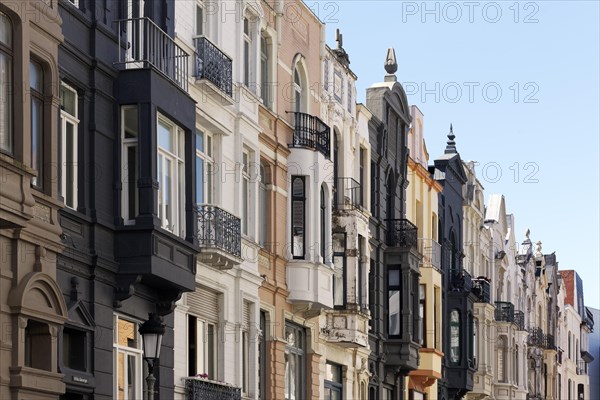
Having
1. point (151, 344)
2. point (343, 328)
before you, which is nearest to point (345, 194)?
point (343, 328)

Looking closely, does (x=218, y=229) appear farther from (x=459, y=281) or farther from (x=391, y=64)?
(x=459, y=281)

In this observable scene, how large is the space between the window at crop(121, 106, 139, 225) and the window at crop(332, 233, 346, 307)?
1543cm

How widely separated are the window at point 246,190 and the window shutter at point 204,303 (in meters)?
2.52

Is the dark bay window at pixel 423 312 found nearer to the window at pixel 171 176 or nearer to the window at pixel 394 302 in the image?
the window at pixel 394 302

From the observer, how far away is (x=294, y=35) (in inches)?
1521

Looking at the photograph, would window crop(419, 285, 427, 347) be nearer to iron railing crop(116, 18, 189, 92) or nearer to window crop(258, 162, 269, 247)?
window crop(258, 162, 269, 247)

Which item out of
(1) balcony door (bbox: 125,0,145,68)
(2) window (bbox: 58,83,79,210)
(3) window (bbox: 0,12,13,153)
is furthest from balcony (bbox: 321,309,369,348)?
(3) window (bbox: 0,12,13,153)

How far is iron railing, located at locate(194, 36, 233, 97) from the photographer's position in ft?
101

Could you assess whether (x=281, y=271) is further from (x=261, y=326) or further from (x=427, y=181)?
(x=427, y=181)

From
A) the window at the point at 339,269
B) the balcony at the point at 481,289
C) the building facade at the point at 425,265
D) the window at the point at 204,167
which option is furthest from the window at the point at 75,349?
the balcony at the point at 481,289

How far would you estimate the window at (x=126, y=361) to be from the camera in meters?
26.4

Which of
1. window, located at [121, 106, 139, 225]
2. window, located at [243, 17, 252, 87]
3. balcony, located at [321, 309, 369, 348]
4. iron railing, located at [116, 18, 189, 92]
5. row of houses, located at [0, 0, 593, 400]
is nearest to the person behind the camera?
row of houses, located at [0, 0, 593, 400]

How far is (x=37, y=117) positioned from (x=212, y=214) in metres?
8.28

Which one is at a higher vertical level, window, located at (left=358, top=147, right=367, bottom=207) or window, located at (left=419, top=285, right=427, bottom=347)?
window, located at (left=358, top=147, right=367, bottom=207)
